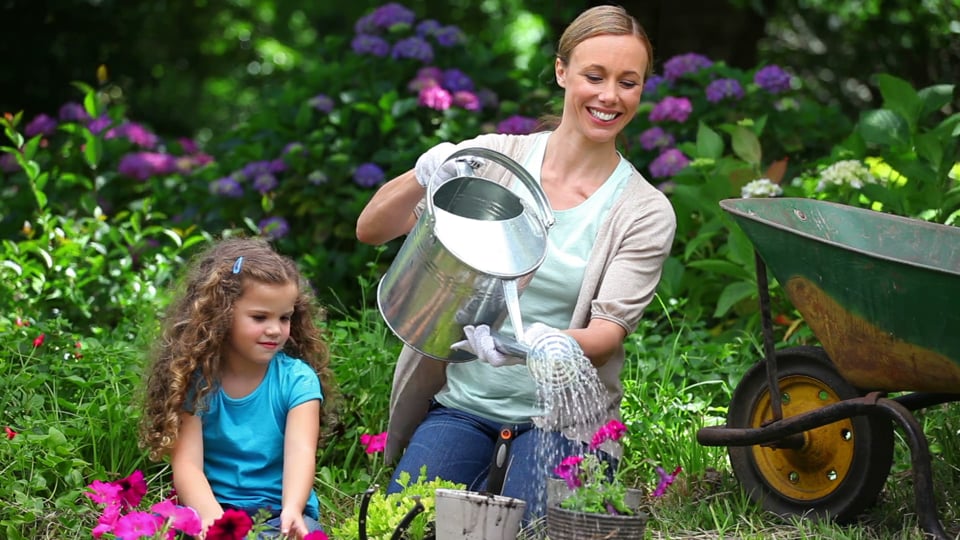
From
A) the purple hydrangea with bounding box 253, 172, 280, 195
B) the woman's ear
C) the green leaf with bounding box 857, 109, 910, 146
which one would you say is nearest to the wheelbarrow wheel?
the woman's ear

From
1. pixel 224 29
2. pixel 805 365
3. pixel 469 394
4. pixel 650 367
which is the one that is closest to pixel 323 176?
pixel 650 367

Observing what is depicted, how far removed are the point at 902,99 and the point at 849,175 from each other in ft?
1.30

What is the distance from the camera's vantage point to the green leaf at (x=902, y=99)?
405cm

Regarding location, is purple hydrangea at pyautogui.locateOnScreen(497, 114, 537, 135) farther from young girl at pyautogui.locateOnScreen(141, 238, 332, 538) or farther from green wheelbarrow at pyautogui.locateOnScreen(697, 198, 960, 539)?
young girl at pyautogui.locateOnScreen(141, 238, 332, 538)

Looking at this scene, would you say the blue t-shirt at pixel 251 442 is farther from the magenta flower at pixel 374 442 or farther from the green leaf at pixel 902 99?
the green leaf at pixel 902 99

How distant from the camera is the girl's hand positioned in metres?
2.55

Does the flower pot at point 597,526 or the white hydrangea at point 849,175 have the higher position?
the white hydrangea at point 849,175

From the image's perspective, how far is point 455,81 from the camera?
5207mm

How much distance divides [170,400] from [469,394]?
685 mm

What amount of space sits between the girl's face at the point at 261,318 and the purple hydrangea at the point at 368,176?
222 cm

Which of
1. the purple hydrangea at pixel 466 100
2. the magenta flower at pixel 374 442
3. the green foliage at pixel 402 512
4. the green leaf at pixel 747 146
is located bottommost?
the green foliage at pixel 402 512

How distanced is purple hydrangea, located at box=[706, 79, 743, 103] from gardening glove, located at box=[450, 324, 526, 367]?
8.96 feet

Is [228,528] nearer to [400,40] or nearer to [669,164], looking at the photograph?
[669,164]

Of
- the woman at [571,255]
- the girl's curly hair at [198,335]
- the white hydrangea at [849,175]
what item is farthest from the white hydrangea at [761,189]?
the girl's curly hair at [198,335]
